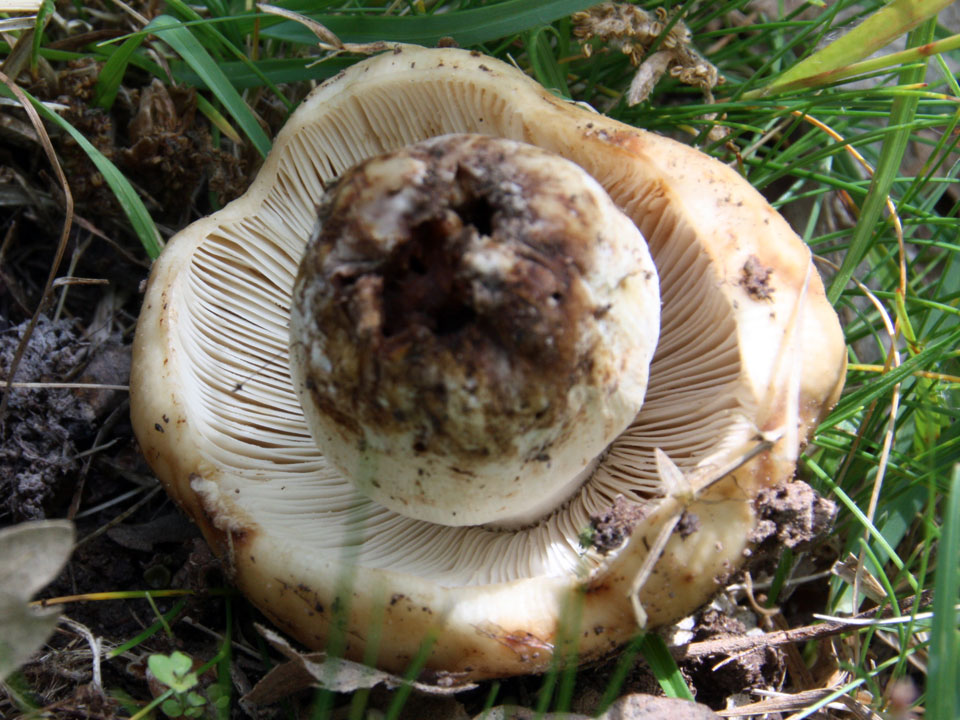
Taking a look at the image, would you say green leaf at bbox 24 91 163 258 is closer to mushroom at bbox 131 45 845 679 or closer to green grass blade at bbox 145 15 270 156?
mushroom at bbox 131 45 845 679

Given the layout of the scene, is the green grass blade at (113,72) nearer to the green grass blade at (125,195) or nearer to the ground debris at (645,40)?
the green grass blade at (125,195)

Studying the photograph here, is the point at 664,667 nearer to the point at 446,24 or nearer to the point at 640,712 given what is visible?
the point at 640,712

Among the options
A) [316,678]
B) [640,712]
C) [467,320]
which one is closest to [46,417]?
[316,678]

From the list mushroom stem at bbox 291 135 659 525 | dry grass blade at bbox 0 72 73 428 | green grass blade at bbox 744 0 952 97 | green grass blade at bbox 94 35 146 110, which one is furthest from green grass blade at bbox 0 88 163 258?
green grass blade at bbox 744 0 952 97

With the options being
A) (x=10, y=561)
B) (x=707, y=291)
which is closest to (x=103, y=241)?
(x=10, y=561)

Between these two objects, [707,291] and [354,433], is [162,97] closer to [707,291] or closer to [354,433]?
[354,433]
